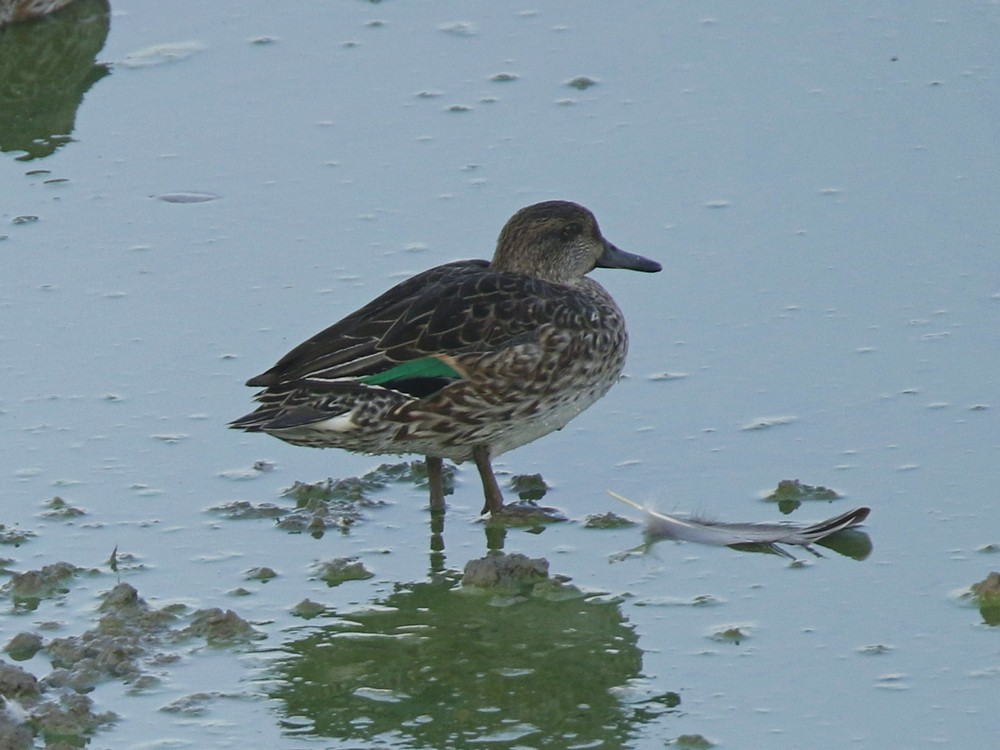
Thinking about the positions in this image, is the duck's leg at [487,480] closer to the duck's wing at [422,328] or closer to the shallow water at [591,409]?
the shallow water at [591,409]

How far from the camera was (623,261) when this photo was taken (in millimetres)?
8891

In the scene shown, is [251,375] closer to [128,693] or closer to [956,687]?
[128,693]

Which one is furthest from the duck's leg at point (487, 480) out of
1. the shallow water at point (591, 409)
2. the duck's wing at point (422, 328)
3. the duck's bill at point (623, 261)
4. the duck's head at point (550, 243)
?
the duck's bill at point (623, 261)

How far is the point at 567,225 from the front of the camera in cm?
864

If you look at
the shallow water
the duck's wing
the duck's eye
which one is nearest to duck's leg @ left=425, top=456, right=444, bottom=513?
the shallow water

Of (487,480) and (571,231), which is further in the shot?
(571,231)

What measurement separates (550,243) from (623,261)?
1.40 ft

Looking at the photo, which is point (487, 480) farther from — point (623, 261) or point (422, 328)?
point (623, 261)

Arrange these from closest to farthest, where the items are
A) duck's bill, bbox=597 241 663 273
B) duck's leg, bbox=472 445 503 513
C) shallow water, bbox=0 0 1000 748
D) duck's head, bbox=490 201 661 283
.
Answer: shallow water, bbox=0 0 1000 748 < duck's leg, bbox=472 445 503 513 < duck's head, bbox=490 201 661 283 < duck's bill, bbox=597 241 663 273

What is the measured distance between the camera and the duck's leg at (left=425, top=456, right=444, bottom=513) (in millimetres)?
8000

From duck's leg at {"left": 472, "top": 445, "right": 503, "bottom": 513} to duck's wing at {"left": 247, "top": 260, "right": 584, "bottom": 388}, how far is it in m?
0.37

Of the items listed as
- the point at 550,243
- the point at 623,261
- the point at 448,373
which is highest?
the point at 550,243

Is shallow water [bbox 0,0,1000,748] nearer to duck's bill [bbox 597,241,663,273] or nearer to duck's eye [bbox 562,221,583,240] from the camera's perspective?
duck's bill [bbox 597,241,663,273]

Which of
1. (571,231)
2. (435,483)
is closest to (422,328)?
(435,483)
